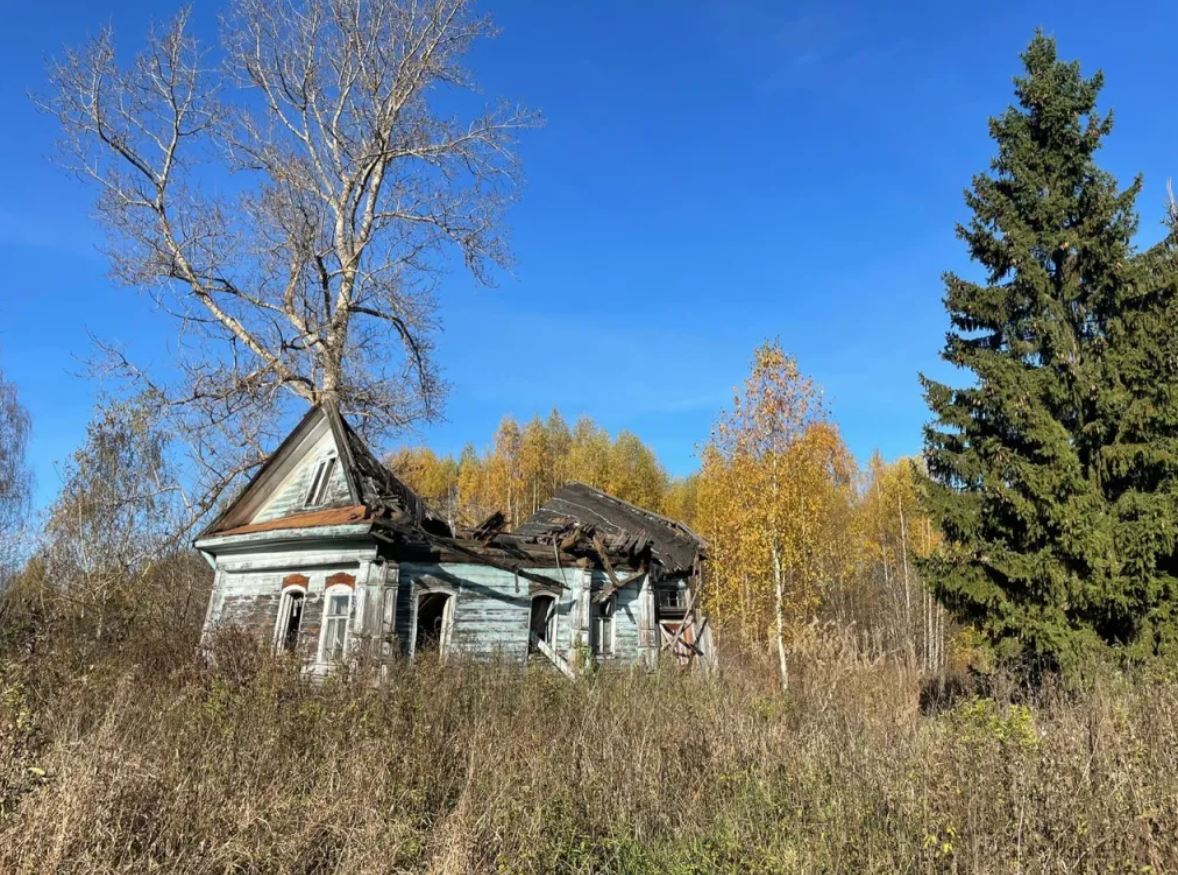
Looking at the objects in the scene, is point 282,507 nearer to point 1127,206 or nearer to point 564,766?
point 564,766

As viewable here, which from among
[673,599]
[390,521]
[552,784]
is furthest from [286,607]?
[673,599]

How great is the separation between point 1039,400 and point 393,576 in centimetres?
1093

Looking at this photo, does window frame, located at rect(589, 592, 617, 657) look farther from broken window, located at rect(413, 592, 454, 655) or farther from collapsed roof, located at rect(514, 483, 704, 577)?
broken window, located at rect(413, 592, 454, 655)

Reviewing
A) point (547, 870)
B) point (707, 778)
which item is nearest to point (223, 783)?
point (547, 870)

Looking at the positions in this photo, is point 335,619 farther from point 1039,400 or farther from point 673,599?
point 1039,400

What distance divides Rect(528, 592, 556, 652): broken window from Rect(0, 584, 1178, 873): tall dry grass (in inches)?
295

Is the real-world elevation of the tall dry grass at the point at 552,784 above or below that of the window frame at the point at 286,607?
below

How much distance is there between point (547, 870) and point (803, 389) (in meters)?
17.7

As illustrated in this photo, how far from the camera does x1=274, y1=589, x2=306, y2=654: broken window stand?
1395 cm

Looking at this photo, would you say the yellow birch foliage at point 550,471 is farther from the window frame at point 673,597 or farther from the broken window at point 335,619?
the broken window at point 335,619

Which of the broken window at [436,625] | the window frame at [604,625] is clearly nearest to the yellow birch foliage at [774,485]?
the window frame at [604,625]

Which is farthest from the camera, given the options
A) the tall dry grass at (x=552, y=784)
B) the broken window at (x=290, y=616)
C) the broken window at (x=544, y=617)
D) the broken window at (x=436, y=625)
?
the broken window at (x=544, y=617)

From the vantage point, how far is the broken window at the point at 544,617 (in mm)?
15469

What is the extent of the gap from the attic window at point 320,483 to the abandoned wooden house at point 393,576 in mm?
32
